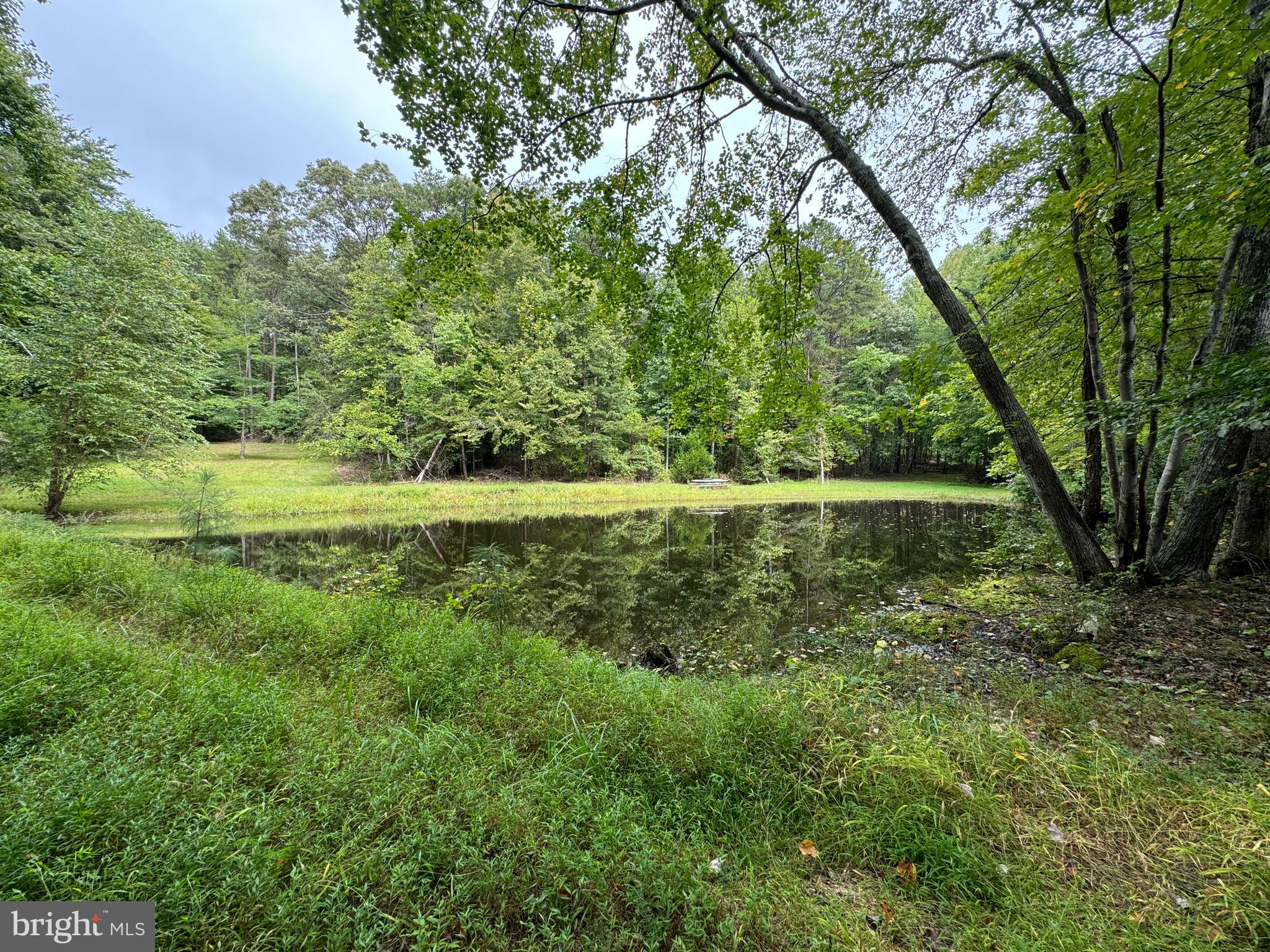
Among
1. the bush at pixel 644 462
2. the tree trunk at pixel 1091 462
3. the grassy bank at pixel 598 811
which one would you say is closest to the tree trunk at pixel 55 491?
the grassy bank at pixel 598 811

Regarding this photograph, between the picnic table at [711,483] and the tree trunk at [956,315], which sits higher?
the tree trunk at [956,315]

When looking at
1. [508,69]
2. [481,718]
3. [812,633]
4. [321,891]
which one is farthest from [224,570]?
[812,633]

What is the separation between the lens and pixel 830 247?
516 cm

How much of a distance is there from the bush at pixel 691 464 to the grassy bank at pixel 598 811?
2211 cm

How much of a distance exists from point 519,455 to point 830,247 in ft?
74.4

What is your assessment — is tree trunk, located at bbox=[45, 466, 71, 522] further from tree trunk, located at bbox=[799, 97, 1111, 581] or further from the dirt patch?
the dirt patch

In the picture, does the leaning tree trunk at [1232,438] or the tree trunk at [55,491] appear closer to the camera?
the leaning tree trunk at [1232,438]

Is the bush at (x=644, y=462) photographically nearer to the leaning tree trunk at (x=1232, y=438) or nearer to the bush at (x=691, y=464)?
the bush at (x=691, y=464)

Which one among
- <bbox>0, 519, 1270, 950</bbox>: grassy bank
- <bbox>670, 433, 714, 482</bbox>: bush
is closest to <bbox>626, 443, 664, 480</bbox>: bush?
<bbox>670, 433, 714, 482</bbox>: bush

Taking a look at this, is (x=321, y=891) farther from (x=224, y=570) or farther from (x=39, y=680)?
(x=224, y=570)

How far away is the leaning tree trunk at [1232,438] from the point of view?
3.64 m

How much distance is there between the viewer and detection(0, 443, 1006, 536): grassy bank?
1275cm

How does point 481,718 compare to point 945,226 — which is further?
point 945,226

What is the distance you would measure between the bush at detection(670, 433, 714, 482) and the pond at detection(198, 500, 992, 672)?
412 inches
